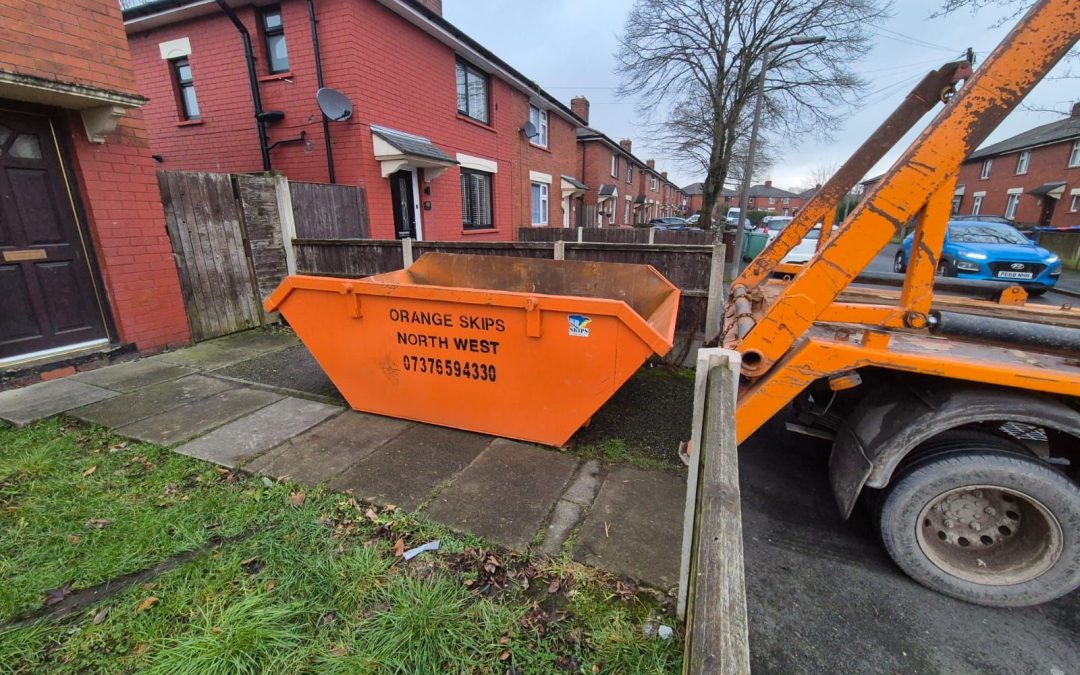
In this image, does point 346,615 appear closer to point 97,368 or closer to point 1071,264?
point 97,368

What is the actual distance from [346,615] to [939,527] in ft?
9.75

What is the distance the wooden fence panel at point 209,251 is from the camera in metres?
5.64

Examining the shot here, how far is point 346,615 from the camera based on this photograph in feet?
6.49

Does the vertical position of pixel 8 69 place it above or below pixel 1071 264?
above

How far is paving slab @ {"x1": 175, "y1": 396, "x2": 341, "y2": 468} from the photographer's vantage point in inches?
129

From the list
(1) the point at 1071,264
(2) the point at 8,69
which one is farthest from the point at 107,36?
(1) the point at 1071,264

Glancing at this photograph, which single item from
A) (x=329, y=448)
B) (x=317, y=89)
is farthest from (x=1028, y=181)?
(x=329, y=448)

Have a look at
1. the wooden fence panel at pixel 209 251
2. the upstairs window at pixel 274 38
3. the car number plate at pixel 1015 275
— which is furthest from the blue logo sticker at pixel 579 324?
the car number plate at pixel 1015 275

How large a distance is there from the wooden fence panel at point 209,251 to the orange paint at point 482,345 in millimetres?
3172

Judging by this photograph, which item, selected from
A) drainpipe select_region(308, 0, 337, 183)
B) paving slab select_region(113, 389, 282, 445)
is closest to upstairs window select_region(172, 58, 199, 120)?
drainpipe select_region(308, 0, 337, 183)

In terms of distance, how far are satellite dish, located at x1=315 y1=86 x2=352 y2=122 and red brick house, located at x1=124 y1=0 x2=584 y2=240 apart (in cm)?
42

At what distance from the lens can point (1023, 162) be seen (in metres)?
29.2

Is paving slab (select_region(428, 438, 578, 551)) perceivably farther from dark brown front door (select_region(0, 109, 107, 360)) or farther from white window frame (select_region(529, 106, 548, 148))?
white window frame (select_region(529, 106, 548, 148))

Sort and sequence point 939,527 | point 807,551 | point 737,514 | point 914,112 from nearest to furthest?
point 737,514 → point 939,527 → point 807,551 → point 914,112
